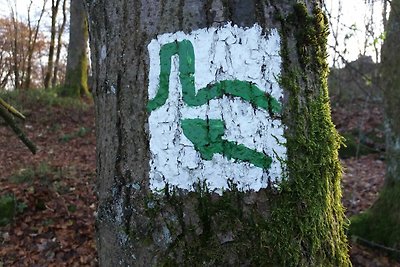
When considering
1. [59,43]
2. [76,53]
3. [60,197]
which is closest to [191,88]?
[60,197]

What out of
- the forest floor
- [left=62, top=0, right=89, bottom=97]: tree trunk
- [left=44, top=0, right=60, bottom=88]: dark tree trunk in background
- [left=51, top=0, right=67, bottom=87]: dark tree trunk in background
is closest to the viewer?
the forest floor

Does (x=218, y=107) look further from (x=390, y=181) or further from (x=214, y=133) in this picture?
(x=390, y=181)

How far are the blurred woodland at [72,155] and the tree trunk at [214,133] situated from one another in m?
1.08

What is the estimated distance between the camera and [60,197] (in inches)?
190

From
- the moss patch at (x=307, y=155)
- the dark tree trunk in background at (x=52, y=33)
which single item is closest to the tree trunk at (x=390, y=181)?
the moss patch at (x=307, y=155)

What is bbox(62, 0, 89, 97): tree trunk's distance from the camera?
12102mm

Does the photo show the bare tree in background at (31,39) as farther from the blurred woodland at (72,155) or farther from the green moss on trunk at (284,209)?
the green moss on trunk at (284,209)

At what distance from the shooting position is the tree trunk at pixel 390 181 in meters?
4.00

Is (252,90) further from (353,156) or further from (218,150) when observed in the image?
(353,156)

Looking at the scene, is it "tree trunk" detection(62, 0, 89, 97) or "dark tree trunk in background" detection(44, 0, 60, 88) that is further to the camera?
"dark tree trunk in background" detection(44, 0, 60, 88)

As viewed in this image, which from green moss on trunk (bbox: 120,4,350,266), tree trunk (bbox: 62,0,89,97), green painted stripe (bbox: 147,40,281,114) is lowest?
green moss on trunk (bbox: 120,4,350,266)

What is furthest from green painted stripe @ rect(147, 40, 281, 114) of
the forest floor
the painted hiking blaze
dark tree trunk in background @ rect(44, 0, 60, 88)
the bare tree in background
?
the bare tree in background

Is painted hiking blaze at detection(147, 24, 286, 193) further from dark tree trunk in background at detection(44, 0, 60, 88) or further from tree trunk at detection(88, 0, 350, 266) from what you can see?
dark tree trunk in background at detection(44, 0, 60, 88)

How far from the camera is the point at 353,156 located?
28.6ft
